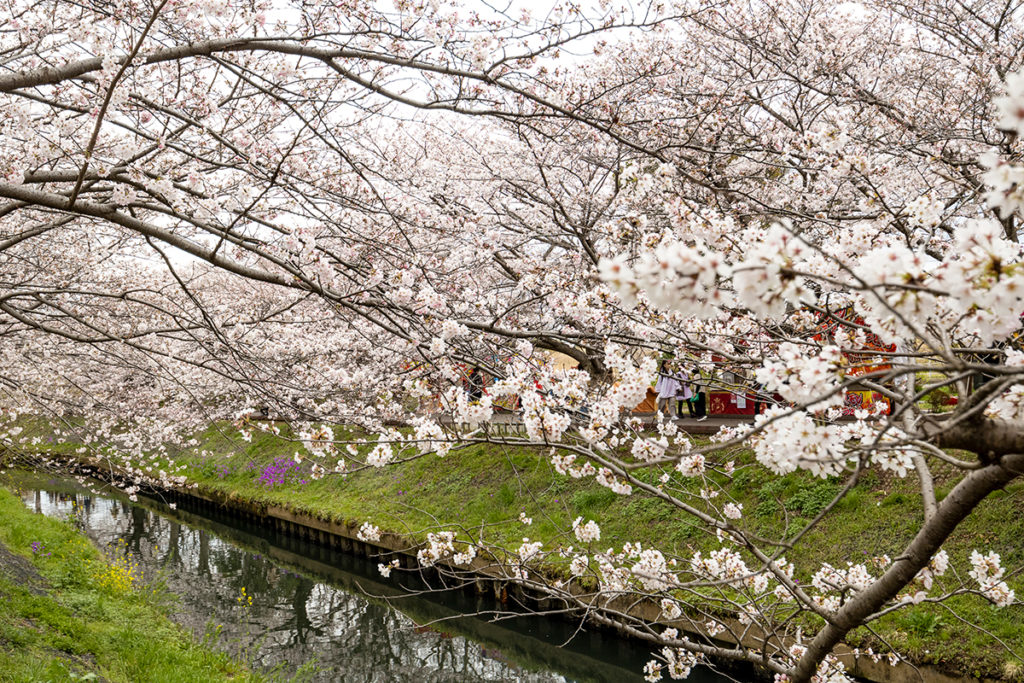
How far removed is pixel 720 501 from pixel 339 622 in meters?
6.51

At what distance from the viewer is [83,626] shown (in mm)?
7730

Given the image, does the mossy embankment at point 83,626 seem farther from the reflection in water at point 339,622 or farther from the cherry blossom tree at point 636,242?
the cherry blossom tree at point 636,242

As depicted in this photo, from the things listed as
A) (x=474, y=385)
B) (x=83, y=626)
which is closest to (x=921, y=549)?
(x=474, y=385)

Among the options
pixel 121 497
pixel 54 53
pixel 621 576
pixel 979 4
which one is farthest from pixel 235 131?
pixel 121 497

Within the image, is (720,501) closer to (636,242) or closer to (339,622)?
(636,242)

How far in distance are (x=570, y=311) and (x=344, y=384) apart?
4089 mm

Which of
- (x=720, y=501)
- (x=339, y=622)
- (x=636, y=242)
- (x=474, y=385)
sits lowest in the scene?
(x=339, y=622)

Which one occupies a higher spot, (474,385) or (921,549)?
(474,385)

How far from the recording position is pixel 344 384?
8.02 meters

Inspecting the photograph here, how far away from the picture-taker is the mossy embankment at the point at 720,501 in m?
6.54

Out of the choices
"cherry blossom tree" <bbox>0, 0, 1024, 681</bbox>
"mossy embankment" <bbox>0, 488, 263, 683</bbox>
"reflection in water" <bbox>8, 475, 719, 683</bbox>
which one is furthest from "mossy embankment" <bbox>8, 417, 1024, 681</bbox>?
"mossy embankment" <bbox>0, 488, 263, 683</bbox>

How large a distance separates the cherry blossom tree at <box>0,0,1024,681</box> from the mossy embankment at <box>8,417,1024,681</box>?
39cm

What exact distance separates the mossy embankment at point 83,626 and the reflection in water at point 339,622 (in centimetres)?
109

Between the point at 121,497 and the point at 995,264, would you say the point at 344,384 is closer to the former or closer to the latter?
the point at 995,264
